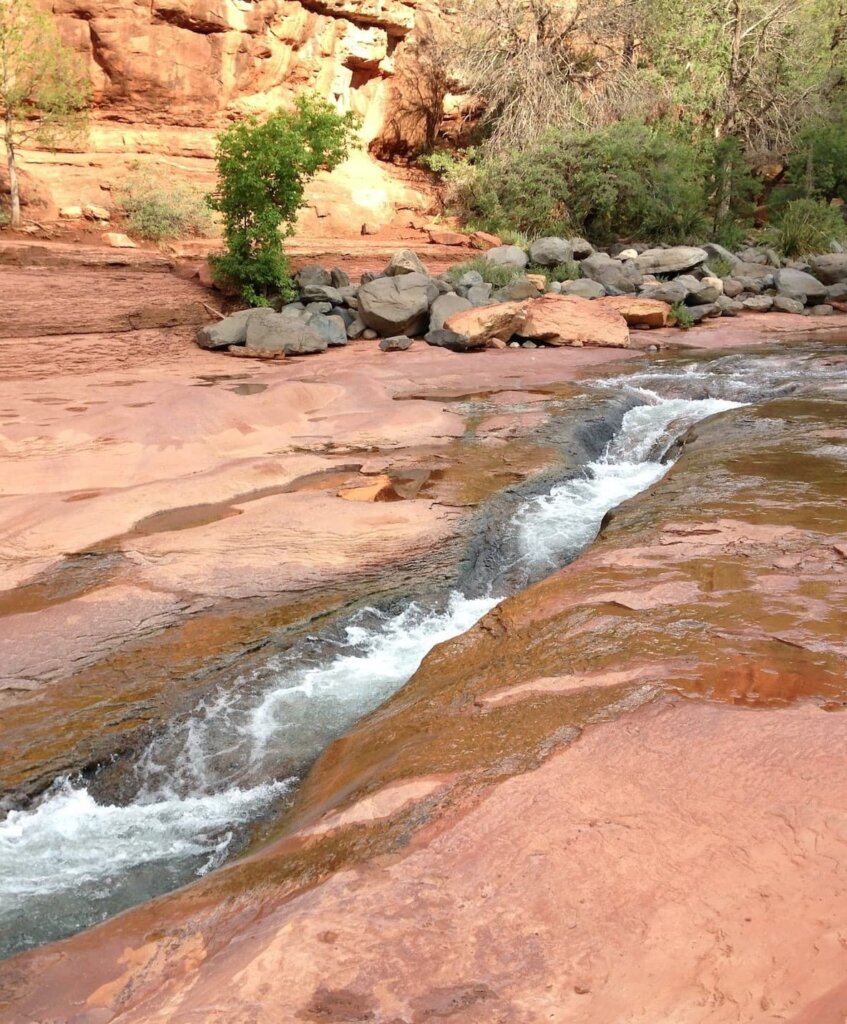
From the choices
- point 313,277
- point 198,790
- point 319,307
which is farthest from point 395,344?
point 198,790

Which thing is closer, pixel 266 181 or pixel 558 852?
pixel 558 852

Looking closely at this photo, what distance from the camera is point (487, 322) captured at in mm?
12289

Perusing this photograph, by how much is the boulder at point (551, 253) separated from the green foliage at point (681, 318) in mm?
3056

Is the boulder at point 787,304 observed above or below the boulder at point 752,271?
below

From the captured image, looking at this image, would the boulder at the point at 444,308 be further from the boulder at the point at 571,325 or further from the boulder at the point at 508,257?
the boulder at the point at 508,257

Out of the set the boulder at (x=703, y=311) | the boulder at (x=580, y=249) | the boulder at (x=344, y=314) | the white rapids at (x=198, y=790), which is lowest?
the white rapids at (x=198, y=790)

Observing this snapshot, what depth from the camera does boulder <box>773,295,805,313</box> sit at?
15.3m

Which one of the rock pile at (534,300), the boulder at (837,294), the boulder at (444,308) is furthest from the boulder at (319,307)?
the boulder at (837,294)

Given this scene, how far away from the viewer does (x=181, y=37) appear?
59.5 feet

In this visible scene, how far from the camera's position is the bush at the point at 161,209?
16250 millimetres

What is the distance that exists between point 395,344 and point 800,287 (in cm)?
800

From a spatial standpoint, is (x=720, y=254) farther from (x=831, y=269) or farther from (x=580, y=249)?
(x=580, y=249)

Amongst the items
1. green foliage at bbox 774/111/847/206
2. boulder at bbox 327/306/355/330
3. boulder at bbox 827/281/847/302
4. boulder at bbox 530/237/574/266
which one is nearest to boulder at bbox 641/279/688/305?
boulder at bbox 530/237/574/266

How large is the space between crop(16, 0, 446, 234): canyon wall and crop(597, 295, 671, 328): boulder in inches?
292
